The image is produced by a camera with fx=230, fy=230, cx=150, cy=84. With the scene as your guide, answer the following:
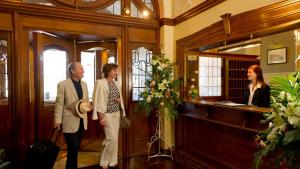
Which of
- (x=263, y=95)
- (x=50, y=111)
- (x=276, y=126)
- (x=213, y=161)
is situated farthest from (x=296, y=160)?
(x=50, y=111)

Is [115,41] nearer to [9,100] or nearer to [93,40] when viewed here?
[93,40]

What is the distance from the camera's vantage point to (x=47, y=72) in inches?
153

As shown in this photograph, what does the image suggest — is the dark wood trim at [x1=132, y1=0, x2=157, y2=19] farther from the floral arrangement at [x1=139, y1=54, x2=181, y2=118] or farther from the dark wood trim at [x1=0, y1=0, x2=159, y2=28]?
the floral arrangement at [x1=139, y1=54, x2=181, y2=118]

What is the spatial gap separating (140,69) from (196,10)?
136cm

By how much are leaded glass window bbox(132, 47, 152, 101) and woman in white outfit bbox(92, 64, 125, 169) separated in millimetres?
714

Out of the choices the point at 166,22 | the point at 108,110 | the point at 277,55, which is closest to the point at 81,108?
the point at 108,110

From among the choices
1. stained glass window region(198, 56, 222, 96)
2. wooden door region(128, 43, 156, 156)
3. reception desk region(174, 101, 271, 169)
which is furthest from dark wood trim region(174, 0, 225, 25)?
stained glass window region(198, 56, 222, 96)

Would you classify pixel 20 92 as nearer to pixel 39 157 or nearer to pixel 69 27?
pixel 39 157

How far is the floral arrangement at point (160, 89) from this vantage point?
3590 mm

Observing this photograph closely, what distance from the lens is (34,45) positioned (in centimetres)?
330

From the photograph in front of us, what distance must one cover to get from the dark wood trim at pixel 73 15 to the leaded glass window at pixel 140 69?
0.47m

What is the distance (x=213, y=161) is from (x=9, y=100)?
2.94 meters

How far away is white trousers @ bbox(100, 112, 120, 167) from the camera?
3223 mm

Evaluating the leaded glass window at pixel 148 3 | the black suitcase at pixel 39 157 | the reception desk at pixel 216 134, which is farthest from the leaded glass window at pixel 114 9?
the black suitcase at pixel 39 157
